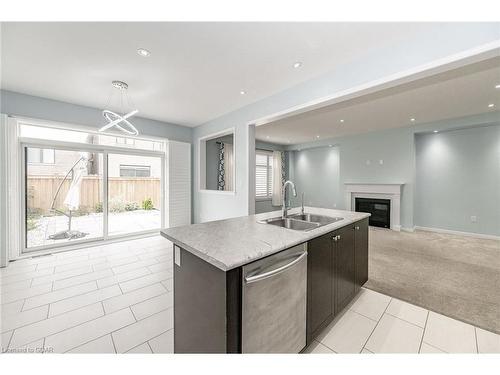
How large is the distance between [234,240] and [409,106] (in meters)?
4.40

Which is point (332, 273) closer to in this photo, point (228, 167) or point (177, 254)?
point (177, 254)

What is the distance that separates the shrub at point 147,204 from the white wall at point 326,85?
3.41ft

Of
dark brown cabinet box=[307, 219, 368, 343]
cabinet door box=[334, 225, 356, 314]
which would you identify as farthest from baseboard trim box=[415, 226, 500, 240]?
cabinet door box=[334, 225, 356, 314]

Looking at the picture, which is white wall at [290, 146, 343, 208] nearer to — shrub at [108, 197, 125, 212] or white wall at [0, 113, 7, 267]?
shrub at [108, 197, 125, 212]

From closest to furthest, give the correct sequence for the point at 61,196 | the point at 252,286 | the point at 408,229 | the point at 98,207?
the point at 252,286, the point at 61,196, the point at 98,207, the point at 408,229

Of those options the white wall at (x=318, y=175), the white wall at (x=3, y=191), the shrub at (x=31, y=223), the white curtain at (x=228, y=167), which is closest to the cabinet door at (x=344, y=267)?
the white curtain at (x=228, y=167)

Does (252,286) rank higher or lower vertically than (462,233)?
higher

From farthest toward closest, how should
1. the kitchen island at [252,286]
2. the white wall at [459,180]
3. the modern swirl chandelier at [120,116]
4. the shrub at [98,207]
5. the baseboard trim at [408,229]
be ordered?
1. the baseboard trim at [408,229]
2. the white wall at [459,180]
3. the shrub at [98,207]
4. the modern swirl chandelier at [120,116]
5. the kitchen island at [252,286]

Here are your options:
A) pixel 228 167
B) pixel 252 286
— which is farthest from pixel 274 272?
pixel 228 167

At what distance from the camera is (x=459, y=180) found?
482cm

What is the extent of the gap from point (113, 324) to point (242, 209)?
7.91 feet

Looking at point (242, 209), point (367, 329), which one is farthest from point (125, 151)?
point (367, 329)

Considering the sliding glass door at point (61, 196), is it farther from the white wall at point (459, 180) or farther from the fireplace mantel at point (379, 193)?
the white wall at point (459, 180)

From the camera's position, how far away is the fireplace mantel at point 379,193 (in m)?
5.30
